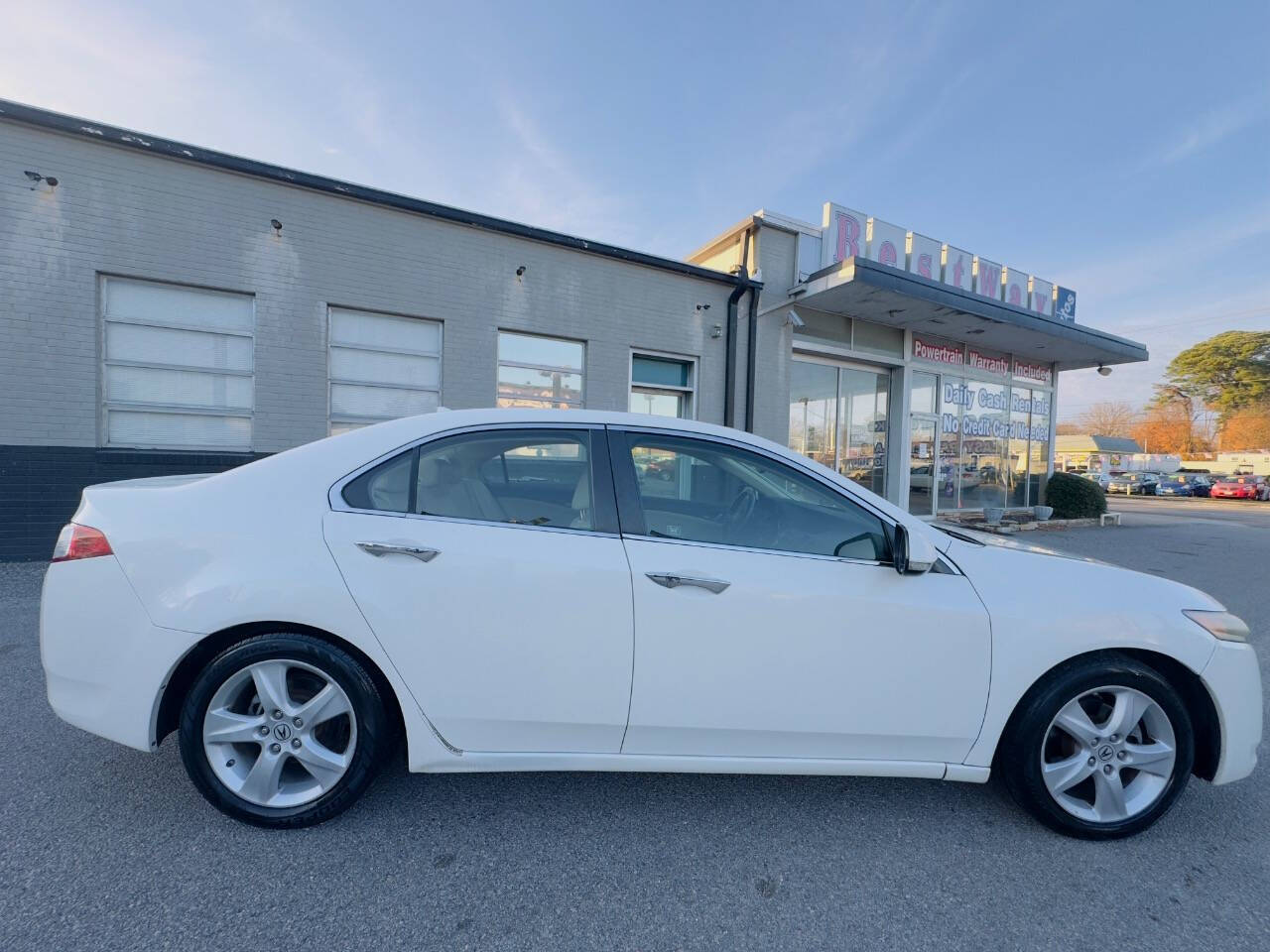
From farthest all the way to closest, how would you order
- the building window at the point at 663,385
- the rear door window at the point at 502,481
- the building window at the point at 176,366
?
the building window at the point at 663,385, the building window at the point at 176,366, the rear door window at the point at 502,481

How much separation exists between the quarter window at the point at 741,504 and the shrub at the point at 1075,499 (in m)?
15.1

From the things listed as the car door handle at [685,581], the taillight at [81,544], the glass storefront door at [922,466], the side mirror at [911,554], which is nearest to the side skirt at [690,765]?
the car door handle at [685,581]

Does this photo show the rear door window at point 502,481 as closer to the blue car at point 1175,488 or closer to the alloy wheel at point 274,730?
the alloy wheel at point 274,730

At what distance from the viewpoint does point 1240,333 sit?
2144 inches

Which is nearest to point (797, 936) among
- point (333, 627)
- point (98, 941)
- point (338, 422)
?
point (333, 627)

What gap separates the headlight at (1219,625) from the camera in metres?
2.34

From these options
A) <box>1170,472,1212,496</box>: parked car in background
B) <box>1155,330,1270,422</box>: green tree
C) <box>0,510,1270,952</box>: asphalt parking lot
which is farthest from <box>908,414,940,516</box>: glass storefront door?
<box>1155,330,1270,422</box>: green tree

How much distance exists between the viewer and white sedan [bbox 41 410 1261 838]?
2111mm

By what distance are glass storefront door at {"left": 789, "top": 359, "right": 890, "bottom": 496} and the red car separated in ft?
112

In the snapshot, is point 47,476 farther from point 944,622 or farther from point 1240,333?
point 1240,333

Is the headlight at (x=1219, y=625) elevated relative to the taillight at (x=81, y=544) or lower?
lower

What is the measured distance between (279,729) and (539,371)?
270 inches

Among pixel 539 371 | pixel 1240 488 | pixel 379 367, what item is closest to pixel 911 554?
pixel 539 371

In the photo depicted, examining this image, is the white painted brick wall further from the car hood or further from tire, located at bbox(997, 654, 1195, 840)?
tire, located at bbox(997, 654, 1195, 840)
